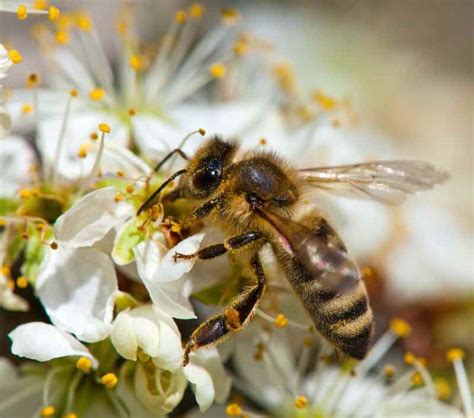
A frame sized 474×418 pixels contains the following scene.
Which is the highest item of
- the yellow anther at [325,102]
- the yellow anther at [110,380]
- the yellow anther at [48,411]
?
the yellow anther at [325,102]

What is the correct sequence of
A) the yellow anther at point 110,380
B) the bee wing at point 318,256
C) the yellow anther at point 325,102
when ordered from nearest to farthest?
the bee wing at point 318,256 < the yellow anther at point 110,380 < the yellow anther at point 325,102

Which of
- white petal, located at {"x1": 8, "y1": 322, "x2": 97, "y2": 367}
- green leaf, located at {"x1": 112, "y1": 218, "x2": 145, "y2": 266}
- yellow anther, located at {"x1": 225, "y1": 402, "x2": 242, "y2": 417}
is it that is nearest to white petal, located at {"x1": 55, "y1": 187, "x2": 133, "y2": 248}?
green leaf, located at {"x1": 112, "y1": 218, "x2": 145, "y2": 266}

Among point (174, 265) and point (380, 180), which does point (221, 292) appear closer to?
point (174, 265)

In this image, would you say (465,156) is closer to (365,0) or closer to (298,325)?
(365,0)

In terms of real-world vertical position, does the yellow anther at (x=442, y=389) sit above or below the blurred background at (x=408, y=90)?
below

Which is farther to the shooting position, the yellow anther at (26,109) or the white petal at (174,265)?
the yellow anther at (26,109)

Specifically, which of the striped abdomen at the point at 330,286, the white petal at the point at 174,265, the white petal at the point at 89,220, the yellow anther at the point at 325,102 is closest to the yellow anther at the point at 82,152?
the white petal at the point at 89,220

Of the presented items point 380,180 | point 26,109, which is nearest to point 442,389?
point 380,180

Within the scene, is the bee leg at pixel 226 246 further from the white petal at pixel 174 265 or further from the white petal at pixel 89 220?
the white petal at pixel 89 220

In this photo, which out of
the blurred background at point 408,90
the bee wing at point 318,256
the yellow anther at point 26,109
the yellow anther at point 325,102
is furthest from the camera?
the blurred background at point 408,90
